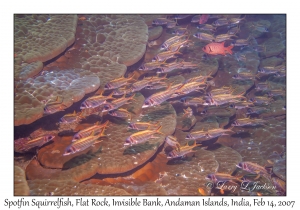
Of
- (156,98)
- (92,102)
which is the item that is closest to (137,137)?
(156,98)

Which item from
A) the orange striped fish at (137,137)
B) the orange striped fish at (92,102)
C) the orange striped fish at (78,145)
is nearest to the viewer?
the orange striped fish at (78,145)

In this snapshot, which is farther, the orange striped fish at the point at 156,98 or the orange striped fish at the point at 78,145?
the orange striped fish at the point at 156,98

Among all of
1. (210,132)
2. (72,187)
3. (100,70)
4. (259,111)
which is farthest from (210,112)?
(72,187)

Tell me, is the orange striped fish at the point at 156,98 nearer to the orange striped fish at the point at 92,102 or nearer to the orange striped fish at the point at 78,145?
the orange striped fish at the point at 92,102

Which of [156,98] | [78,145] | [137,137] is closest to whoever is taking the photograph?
[78,145]

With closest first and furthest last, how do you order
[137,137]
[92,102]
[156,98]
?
[137,137], [92,102], [156,98]

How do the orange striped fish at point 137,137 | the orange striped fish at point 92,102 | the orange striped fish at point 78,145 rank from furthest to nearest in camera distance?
the orange striped fish at point 92,102, the orange striped fish at point 137,137, the orange striped fish at point 78,145

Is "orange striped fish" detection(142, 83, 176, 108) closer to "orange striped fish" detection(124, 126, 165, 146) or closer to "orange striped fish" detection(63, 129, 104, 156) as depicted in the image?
"orange striped fish" detection(124, 126, 165, 146)

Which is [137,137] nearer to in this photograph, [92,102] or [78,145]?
[78,145]

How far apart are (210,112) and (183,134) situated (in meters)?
1.78

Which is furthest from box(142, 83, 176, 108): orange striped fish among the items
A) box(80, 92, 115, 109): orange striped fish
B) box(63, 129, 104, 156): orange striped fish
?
box(63, 129, 104, 156): orange striped fish

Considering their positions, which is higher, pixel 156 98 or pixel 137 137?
pixel 156 98

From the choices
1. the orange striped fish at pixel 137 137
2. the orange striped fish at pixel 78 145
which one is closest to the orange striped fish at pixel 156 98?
the orange striped fish at pixel 137 137

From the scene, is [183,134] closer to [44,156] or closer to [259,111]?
[259,111]
